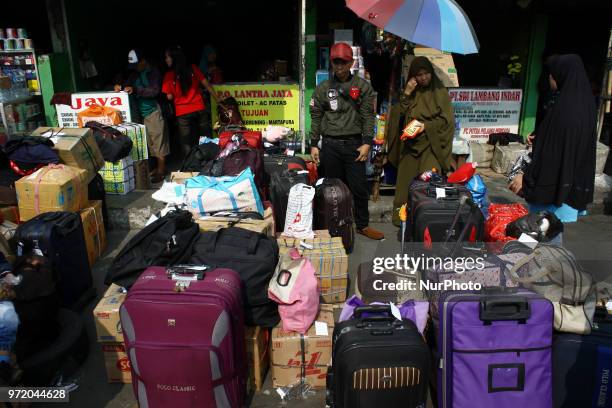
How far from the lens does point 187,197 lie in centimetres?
433

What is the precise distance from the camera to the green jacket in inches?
208

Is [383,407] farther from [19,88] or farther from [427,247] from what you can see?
[19,88]

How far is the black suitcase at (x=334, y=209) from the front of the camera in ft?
16.5

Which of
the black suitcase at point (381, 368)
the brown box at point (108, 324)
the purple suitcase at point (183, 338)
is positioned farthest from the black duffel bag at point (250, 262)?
the black suitcase at point (381, 368)

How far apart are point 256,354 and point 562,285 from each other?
1933 millimetres

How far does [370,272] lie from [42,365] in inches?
108

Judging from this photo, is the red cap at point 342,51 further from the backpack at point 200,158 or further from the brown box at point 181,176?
the brown box at point 181,176

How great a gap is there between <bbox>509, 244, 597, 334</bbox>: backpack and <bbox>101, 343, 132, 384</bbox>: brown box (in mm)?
2582

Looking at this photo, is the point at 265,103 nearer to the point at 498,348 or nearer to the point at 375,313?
the point at 375,313

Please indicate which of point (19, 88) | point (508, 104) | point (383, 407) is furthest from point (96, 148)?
point (508, 104)

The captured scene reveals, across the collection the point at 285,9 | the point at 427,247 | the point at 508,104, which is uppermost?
the point at 285,9

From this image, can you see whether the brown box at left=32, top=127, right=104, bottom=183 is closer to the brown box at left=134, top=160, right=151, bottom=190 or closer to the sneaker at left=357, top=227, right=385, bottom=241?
the brown box at left=134, top=160, right=151, bottom=190

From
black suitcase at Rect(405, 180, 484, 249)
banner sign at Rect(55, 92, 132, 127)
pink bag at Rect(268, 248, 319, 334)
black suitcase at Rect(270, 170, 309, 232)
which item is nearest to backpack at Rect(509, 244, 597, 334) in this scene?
black suitcase at Rect(405, 180, 484, 249)

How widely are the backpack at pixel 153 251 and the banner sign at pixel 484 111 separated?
17.5 feet
